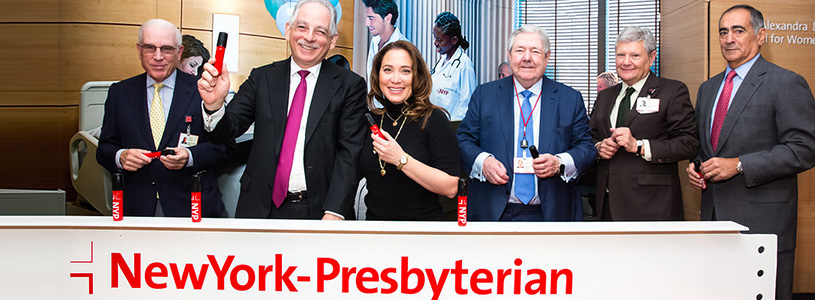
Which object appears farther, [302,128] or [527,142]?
[527,142]

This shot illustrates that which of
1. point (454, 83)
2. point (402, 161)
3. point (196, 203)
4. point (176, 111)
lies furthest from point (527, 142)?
point (454, 83)

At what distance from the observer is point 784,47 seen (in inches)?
128

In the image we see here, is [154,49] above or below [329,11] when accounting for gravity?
→ below

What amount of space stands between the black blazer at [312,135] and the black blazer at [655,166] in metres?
1.22

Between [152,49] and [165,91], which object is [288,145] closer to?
[165,91]

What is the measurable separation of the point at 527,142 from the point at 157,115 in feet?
5.20

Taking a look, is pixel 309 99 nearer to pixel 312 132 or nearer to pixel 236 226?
pixel 312 132

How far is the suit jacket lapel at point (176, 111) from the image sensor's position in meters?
2.43

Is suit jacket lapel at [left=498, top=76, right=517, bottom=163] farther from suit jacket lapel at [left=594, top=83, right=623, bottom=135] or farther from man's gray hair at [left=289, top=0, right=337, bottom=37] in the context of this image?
man's gray hair at [left=289, top=0, right=337, bottom=37]

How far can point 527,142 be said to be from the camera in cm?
238

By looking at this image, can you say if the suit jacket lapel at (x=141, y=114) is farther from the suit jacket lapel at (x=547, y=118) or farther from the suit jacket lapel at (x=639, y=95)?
the suit jacket lapel at (x=639, y=95)

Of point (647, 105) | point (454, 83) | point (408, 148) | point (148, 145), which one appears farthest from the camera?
point (454, 83)

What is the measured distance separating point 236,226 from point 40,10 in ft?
9.30

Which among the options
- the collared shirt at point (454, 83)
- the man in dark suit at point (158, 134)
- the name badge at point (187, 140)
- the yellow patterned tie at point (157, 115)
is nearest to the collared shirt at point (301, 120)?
the name badge at point (187, 140)
